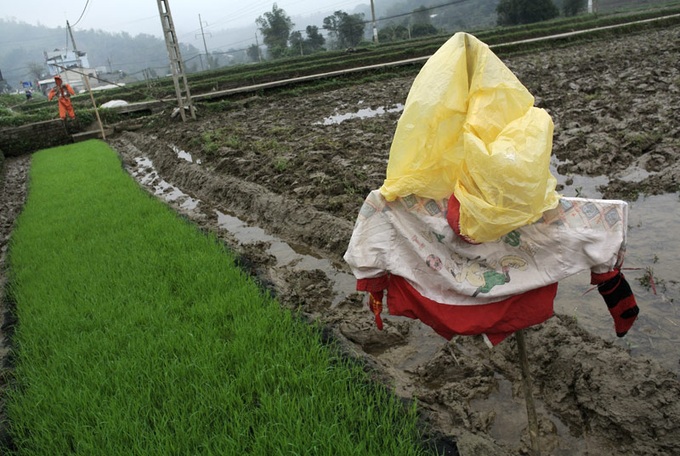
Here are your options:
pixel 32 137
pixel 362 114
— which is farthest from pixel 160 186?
pixel 32 137

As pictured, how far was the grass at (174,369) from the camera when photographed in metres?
1.91

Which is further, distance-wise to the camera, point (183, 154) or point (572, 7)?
point (572, 7)

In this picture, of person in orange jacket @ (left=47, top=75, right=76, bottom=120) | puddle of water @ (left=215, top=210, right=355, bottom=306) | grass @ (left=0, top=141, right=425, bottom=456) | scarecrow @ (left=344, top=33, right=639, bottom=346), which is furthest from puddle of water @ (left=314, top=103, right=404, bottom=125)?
scarecrow @ (left=344, top=33, right=639, bottom=346)

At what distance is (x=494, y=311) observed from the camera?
1575mm

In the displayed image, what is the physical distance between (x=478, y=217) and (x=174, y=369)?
5.86 feet

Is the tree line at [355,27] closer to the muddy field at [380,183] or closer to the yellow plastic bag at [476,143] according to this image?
the muddy field at [380,183]

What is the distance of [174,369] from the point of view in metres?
2.37

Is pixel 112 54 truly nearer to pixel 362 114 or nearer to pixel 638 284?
pixel 362 114

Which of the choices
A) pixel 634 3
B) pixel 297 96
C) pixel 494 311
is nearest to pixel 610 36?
pixel 297 96

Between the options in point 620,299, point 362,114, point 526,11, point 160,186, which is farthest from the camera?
point 526,11

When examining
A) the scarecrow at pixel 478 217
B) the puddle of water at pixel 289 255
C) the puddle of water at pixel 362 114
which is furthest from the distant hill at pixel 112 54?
the scarecrow at pixel 478 217

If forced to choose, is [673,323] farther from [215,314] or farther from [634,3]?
[634,3]

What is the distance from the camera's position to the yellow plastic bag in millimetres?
1371

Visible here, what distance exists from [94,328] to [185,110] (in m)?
12.7
